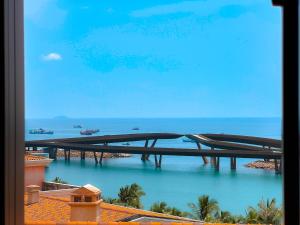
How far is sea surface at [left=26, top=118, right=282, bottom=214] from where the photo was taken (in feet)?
9.10

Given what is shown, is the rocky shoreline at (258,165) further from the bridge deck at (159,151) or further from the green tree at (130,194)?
the green tree at (130,194)

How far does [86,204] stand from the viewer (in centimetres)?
279

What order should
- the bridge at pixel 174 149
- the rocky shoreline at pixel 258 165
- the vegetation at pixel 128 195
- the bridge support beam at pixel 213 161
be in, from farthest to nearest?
the vegetation at pixel 128 195, the bridge support beam at pixel 213 161, the bridge at pixel 174 149, the rocky shoreline at pixel 258 165

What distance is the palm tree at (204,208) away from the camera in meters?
3.68

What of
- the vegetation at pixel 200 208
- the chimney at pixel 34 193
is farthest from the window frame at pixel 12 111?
the vegetation at pixel 200 208

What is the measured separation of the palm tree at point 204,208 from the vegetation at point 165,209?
89 millimetres

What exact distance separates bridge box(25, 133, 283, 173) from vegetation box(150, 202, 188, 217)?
584 millimetres

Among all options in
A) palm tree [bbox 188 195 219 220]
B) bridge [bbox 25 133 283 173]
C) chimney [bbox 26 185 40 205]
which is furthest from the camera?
palm tree [bbox 188 195 219 220]

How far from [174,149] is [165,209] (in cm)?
76

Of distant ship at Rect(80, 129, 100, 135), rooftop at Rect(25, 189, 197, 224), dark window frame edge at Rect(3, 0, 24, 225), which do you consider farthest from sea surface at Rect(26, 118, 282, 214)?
dark window frame edge at Rect(3, 0, 24, 225)

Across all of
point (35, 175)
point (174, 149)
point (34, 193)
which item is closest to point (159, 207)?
point (174, 149)

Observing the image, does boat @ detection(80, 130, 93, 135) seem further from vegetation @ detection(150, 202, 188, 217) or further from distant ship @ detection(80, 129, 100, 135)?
vegetation @ detection(150, 202, 188, 217)

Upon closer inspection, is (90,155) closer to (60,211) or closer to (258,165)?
(60,211)

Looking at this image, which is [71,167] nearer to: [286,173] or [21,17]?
[21,17]
